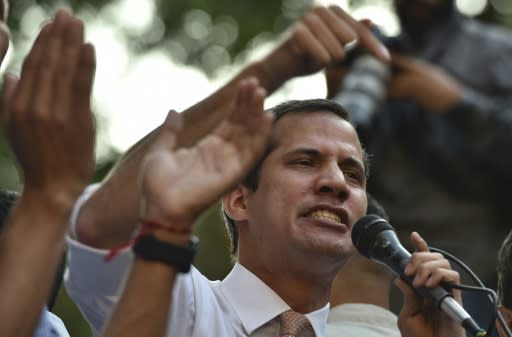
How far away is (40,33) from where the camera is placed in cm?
349

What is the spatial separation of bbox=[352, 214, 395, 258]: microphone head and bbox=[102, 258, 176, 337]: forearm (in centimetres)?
101

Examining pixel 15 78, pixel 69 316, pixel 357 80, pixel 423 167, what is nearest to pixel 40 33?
pixel 15 78

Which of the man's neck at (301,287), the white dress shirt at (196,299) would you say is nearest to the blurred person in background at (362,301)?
the man's neck at (301,287)

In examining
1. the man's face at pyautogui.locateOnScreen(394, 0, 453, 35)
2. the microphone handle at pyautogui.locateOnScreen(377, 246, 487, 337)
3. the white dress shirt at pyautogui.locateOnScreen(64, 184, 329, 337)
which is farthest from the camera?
the man's face at pyautogui.locateOnScreen(394, 0, 453, 35)

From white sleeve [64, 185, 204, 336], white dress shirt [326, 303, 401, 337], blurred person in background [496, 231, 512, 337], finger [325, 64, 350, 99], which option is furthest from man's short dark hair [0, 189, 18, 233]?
finger [325, 64, 350, 99]

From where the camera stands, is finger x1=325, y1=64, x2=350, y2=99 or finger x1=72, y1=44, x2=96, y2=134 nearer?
finger x1=72, y1=44, x2=96, y2=134

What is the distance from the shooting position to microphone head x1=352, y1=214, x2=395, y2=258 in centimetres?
432

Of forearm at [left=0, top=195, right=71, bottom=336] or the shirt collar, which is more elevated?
forearm at [left=0, top=195, right=71, bottom=336]

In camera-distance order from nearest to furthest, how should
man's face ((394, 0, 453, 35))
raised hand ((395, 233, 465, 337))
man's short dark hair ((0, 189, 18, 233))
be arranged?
man's short dark hair ((0, 189, 18, 233)), raised hand ((395, 233, 465, 337)), man's face ((394, 0, 453, 35))

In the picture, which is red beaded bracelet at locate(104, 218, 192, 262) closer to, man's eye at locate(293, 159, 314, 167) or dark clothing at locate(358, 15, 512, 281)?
man's eye at locate(293, 159, 314, 167)

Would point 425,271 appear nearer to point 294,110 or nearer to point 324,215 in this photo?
point 324,215

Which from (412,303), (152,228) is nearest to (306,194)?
(412,303)

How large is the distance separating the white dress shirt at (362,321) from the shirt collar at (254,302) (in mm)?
436

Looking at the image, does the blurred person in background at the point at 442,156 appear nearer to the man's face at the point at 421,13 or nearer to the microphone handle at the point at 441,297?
the man's face at the point at 421,13
